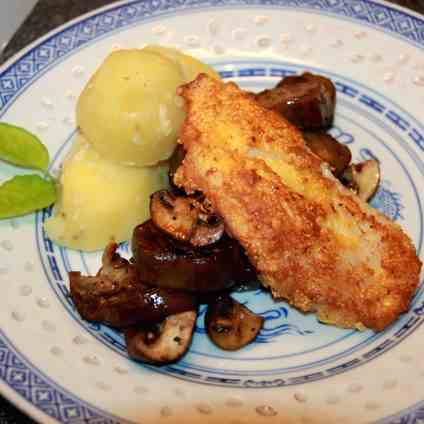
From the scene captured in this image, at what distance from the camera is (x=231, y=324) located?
265 cm

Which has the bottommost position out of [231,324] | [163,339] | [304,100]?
[163,339]

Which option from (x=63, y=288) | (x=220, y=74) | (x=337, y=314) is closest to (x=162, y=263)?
(x=63, y=288)

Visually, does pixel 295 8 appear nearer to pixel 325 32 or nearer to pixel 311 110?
pixel 325 32

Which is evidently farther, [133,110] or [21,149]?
[21,149]

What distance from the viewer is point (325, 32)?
381 centimetres

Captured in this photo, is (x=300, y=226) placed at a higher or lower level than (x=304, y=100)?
lower

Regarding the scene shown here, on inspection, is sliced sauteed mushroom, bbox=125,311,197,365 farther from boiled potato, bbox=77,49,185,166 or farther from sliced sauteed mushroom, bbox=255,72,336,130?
sliced sauteed mushroom, bbox=255,72,336,130

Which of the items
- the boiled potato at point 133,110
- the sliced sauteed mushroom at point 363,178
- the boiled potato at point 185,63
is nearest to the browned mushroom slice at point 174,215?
the boiled potato at point 133,110

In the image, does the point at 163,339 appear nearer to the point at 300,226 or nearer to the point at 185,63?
the point at 300,226

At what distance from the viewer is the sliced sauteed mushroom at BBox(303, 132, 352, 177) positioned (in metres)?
3.07

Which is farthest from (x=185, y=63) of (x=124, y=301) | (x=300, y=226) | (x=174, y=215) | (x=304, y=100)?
Result: (x=124, y=301)

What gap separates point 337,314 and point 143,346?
0.80m

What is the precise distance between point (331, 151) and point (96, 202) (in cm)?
116

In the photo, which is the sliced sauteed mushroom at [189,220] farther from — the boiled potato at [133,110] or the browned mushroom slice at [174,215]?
the boiled potato at [133,110]
